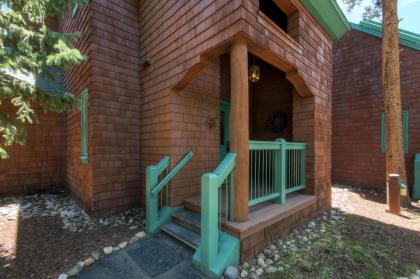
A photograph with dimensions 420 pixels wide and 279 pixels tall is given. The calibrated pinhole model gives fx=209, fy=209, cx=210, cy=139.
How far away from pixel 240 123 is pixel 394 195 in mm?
4234

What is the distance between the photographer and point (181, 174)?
3701 millimetres

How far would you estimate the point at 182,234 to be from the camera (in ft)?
9.93

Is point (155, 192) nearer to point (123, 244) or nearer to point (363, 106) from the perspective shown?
point (123, 244)

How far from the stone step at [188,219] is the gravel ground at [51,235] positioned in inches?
30.2

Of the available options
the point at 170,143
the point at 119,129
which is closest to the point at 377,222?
the point at 170,143

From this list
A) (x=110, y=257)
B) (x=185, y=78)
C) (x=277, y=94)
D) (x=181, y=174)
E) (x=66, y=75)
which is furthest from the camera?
(x=66, y=75)

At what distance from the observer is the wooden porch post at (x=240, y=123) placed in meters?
2.62

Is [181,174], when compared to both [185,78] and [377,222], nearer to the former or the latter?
[185,78]

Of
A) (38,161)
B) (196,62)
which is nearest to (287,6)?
(196,62)

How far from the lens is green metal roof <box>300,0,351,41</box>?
13.0 ft

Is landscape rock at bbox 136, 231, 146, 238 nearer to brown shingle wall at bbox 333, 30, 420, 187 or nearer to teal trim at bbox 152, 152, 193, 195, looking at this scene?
teal trim at bbox 152, 152, 193, 195

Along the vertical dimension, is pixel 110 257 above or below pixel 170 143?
below

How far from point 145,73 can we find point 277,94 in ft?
10.8

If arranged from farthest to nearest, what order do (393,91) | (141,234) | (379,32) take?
(379,32) < (393,91) < (141,234)
